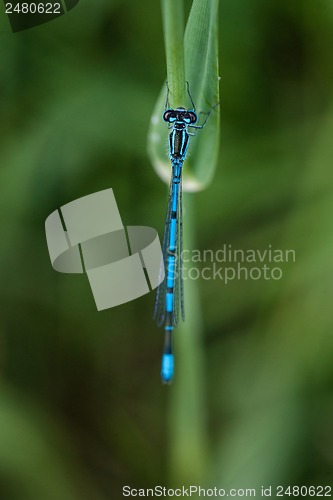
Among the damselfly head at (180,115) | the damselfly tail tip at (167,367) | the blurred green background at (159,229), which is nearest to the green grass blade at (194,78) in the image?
the damselfly head at (180,115)

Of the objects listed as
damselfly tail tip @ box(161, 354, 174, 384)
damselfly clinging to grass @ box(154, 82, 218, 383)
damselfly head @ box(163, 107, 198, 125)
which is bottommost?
damselfly tail tip @ box(161, 354, 174, 384)

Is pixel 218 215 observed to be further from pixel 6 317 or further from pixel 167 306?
pixel 6 317

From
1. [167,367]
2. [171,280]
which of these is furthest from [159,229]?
[167,367]

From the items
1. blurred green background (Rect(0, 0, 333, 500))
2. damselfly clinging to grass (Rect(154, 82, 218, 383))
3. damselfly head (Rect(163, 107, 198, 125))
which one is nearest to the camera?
damselfly head (Rect(163, 107, 198, 125))

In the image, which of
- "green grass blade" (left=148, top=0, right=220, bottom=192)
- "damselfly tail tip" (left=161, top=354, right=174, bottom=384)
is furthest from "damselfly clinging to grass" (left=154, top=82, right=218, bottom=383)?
"green grass blade" (left=148, top=0, right=220, bottom=192)

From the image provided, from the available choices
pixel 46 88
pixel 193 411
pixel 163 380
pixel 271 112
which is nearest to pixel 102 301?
pixel 163 380

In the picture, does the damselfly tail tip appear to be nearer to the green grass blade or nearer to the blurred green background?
the blurred green background

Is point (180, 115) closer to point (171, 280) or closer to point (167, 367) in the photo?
point (171, 280)
